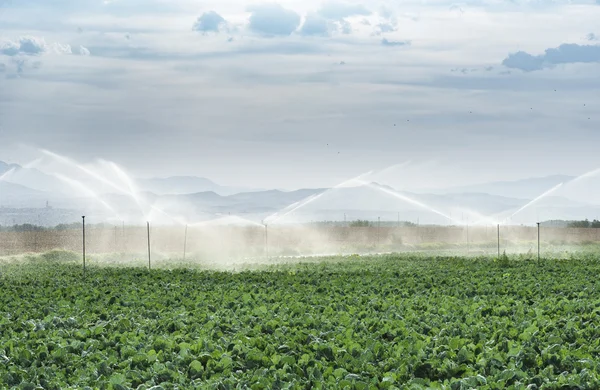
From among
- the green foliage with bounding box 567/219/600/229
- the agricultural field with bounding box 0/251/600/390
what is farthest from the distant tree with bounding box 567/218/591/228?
the agricultural field with bounding box 0/251/600/390

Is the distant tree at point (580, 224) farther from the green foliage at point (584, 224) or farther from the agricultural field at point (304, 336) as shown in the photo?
the agricultural field at point (304, 336)

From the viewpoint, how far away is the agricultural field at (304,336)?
11.7 metres

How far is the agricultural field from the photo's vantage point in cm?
1167

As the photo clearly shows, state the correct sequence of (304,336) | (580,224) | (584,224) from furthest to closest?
1. (580,224)
2. (584,224)
3. (304,336)

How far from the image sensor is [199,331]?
15023 mm

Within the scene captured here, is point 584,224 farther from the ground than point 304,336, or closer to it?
closer to it

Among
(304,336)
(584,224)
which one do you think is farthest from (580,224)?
(304,336)

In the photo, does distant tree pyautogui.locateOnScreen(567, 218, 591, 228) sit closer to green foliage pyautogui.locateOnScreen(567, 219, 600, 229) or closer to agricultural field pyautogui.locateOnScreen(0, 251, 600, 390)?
→ green foliage pyautogui.locateOnScreen(567, 219, 600, 229)

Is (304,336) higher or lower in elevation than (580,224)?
higher

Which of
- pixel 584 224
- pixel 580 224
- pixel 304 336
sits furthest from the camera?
pixel 580 224

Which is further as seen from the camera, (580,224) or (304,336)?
(580,224)

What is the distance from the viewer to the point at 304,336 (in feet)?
46.2

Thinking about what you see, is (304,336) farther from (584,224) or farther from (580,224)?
(580,224)

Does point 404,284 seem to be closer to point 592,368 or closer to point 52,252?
point 592,368
